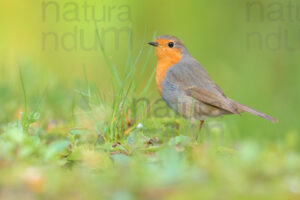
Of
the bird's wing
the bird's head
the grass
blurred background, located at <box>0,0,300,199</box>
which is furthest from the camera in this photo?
blurred background, located at <box>0,0,300,199</box>

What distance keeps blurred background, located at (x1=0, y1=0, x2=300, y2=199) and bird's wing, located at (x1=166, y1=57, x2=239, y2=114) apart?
202 cm

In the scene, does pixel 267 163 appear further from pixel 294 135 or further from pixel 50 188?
pixel 50 188

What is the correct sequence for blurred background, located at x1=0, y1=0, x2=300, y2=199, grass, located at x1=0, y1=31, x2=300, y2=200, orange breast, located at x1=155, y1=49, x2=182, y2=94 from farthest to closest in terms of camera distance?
→ blurred background, located at x1=0, y1=0, x2=300, y2=199, orange breast, located at x1=155, y1=49, x2=182, y2=94, grass, located at x1=0, y1=31, x2=300, y2=200

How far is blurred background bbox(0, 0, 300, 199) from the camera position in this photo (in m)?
6.98

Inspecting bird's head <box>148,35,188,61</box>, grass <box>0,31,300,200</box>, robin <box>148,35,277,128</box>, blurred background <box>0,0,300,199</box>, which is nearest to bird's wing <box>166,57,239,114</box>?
robin <box>148,35,277,128</box>

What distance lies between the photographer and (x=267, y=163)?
196 cm

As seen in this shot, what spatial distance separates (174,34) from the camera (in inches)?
293

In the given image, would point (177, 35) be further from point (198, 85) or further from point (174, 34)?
point (198, 85)

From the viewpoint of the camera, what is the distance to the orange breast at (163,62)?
445cm

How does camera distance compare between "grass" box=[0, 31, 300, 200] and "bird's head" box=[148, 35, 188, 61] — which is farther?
"bird's head" box=[148, 35, 188, 61]

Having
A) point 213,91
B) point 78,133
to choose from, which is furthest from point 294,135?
point 213,91

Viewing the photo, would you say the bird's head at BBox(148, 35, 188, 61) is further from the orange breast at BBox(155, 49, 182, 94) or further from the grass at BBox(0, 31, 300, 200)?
the grass at BBox(0, 31, 300, 200)

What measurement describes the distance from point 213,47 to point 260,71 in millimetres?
880

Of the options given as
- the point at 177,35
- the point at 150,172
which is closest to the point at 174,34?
the point at 177,35
